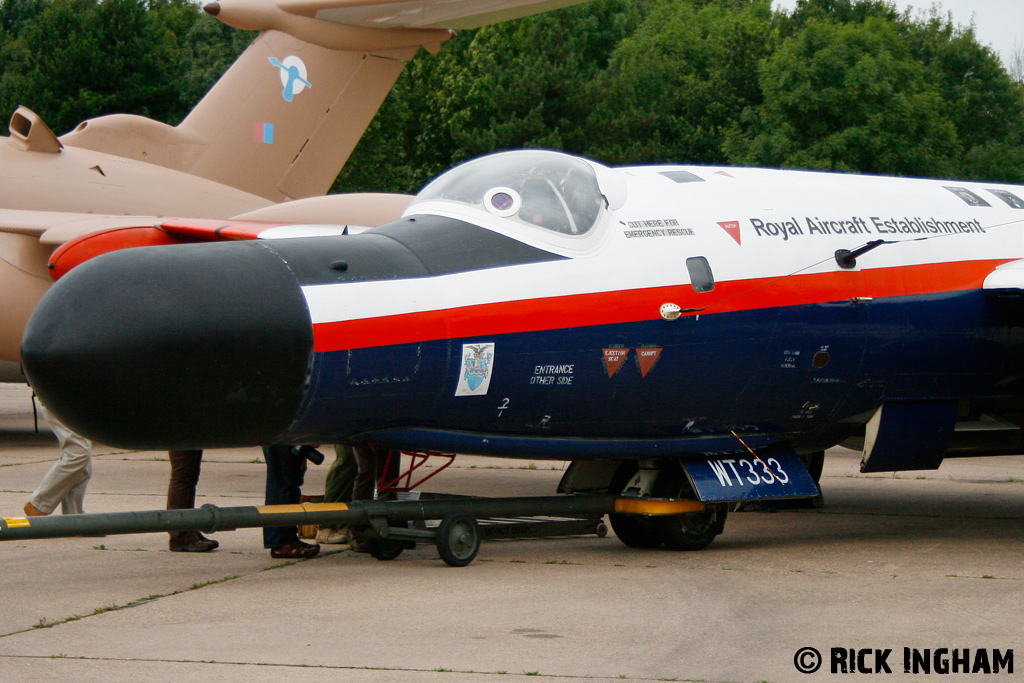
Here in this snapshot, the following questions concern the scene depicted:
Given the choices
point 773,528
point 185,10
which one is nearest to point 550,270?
point 773,528

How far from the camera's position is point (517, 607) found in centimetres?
649

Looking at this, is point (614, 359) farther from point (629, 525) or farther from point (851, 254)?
point (851, 254)

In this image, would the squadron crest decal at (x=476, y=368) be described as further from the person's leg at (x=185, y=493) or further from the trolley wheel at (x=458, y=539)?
the person's leg at (x=185, y=493)

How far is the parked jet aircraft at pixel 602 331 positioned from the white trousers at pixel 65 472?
2506 mm

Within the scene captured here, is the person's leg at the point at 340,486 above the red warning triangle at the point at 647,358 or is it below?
below

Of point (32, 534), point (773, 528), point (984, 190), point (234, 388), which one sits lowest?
point (773, 528)

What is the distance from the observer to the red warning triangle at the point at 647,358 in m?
7.48

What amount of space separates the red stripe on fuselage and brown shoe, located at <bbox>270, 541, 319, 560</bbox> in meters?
2.19

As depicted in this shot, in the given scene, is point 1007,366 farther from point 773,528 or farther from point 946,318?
point 773,528

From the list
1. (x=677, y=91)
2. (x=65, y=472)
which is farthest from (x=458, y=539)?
(x=677, y=91)

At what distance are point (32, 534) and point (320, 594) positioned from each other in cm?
159

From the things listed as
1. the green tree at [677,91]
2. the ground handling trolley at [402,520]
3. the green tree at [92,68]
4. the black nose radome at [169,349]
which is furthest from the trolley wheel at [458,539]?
the green tree at [92,68]

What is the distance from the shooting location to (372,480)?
8.53 m

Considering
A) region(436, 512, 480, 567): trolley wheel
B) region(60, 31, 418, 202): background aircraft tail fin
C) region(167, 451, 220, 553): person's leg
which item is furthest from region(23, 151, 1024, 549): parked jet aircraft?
region(60, 31, 418, 202): background aircraft tail fin
